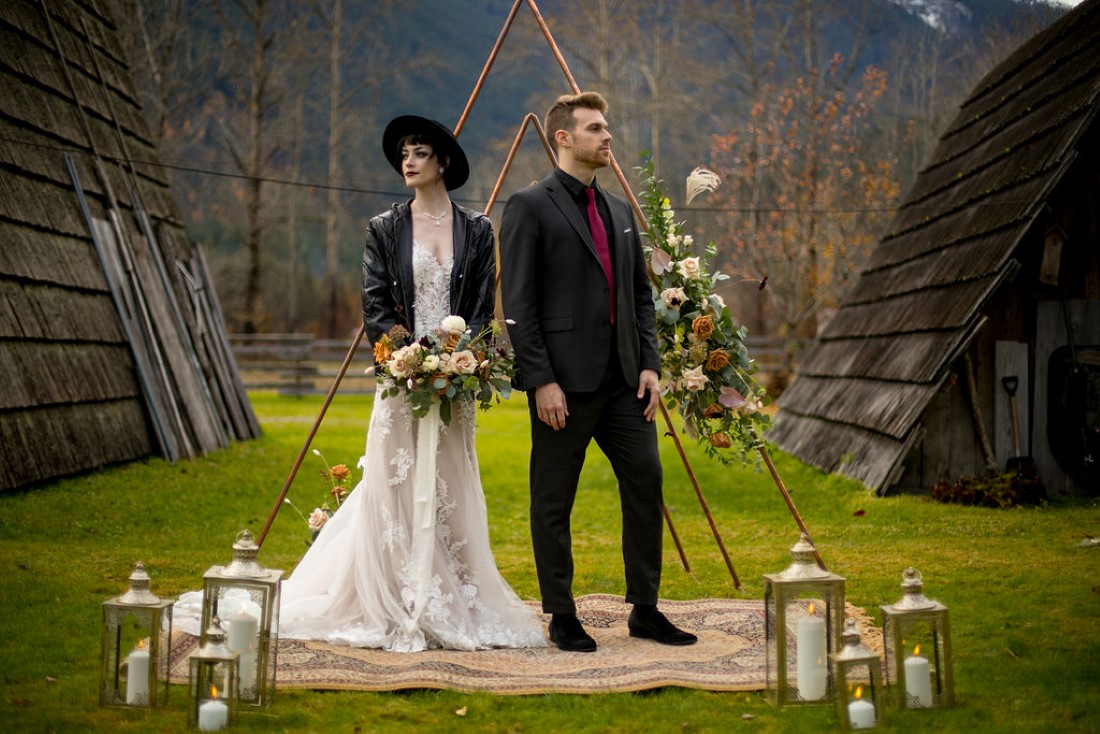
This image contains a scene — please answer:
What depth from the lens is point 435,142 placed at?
16.6 feet

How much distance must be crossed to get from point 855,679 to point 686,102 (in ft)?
81.8

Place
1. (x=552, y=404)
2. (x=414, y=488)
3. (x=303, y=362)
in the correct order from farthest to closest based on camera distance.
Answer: (x=303, y=362)
(x=414, y=488)
(x=552, y=404)

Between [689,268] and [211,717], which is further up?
[689,268]

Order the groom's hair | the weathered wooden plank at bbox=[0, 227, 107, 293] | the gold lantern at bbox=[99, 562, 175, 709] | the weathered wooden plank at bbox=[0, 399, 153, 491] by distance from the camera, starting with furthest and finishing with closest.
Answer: the weathered wooden plank at bbox=[0, 227, 107, 293]
the weathered wooden plank at bbox=[0, 399, 153, 491]
the groom's hair
the gold lantern at bbox=[99, 562, 175, 709]

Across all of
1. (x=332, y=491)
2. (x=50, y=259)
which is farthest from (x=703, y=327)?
(x=50, y=259)

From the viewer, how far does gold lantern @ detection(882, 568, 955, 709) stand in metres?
3.57

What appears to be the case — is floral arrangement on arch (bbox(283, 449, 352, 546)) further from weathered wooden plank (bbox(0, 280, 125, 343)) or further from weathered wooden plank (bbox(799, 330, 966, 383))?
weathered wooden plank (bbox(799, 330, 966, 383))

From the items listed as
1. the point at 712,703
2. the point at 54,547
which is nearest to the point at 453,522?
the point at 712,703

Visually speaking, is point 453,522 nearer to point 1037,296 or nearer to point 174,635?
point 174,635

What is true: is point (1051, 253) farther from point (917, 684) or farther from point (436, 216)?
point (917, 684)

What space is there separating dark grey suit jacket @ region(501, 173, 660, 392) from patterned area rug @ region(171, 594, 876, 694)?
3.49 ft

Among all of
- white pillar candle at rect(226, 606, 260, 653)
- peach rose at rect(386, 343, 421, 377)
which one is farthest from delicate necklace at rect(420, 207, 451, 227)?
white pillar candle at rect(226, 606, 260, 653)

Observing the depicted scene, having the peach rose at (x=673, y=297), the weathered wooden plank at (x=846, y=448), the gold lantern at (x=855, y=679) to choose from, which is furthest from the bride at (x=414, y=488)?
the weathered wooden plank at (x=846, y=448)

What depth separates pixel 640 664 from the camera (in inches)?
172
